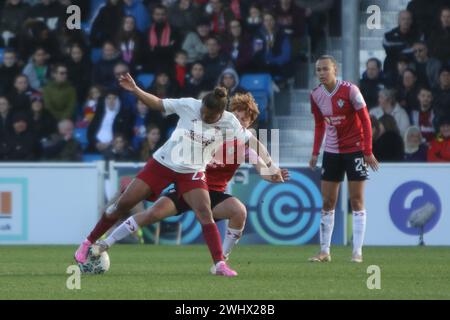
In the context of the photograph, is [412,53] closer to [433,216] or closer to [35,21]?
[433,216]

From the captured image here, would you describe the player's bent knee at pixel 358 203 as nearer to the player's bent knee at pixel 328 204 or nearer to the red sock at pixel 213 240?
the player's bent knee at pixel 328 204

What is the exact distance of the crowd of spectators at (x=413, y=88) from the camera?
18.0m

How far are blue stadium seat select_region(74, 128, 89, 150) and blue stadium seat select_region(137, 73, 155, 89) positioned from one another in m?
1.09

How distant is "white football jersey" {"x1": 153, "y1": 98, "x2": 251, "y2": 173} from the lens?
1111 cm

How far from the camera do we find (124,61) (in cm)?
2003

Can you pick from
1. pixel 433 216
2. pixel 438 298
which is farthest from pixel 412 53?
pixel 438 298

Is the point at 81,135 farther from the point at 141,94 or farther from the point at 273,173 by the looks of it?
the point at 141,94

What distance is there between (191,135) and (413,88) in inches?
316

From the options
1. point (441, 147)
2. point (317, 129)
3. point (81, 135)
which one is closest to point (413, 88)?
point (441, 147)

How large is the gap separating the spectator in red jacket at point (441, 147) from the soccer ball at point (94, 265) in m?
7.40

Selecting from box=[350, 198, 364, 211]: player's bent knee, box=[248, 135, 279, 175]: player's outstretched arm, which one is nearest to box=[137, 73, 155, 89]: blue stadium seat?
box=[350, 198, 364, 211]: player's bent knee

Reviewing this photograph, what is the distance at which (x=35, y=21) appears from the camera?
20703 mm

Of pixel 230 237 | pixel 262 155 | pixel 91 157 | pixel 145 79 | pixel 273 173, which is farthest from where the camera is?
pixel 145 79
